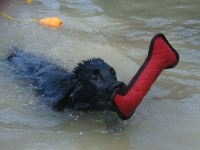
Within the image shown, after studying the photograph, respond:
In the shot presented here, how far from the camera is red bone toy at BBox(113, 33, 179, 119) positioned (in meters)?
3.71

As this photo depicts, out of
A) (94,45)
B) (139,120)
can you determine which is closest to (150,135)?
(139,120)

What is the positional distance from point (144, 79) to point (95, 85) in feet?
1.85

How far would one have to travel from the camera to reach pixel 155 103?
481cm

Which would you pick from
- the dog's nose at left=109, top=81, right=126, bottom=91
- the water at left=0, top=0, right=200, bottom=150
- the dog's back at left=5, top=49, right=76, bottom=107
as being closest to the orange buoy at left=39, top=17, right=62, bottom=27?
the water at left=0, top=0, right=200, bottom=150

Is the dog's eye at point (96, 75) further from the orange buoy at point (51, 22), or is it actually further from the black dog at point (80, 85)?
the orange buoy at point (51, 22)

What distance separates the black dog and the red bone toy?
130mm

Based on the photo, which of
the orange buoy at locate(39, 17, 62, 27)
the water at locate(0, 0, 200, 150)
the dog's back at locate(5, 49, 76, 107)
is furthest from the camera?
the orange buoy at locate(39, 17, 62, 27)

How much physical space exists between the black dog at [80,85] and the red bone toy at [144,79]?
130 millimetres

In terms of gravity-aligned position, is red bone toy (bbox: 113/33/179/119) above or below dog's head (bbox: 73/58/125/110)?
above

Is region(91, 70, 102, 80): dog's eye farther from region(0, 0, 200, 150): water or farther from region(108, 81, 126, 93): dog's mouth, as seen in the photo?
region(0, 0, 200, 150): water

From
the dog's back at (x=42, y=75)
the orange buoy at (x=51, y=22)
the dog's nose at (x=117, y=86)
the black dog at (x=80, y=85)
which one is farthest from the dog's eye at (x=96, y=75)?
the orange buoy at (x=51, y=22)

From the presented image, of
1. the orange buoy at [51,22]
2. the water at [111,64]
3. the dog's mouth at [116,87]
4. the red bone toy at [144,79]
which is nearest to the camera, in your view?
the red bone toy at [144,79]

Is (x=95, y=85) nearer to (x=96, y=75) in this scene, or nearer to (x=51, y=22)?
(x=96, y=75)

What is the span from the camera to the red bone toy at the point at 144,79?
3.71 meters
